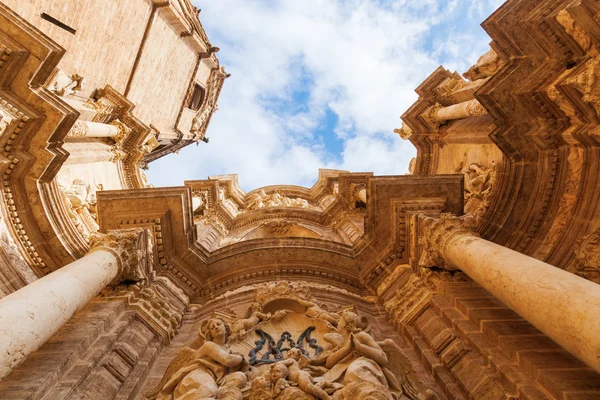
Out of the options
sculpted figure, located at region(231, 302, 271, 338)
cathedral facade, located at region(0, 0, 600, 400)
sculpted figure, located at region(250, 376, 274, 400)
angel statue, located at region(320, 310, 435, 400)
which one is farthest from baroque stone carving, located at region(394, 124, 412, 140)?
sculpted figure, located at region(250, 376, 274, 400)

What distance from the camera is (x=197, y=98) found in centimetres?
3294

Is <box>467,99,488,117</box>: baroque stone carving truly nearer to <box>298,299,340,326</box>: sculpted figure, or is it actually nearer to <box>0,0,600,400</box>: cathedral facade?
<box>0,0,600,400</box>: cathedral facade

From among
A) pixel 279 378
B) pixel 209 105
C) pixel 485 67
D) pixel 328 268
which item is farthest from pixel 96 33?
pixel 209 105

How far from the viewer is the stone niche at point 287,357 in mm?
6000

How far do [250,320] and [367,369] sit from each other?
2.90 m

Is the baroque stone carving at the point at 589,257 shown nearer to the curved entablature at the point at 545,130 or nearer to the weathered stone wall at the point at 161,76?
the curved entablature at the point at 545,130

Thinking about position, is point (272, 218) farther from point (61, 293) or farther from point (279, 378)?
point (279, 378)

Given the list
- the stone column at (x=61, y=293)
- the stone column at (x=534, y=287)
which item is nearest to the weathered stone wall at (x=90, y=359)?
the stone column at (x=61, y=293)

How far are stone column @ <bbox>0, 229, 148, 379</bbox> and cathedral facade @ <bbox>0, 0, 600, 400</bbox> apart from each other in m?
0.04

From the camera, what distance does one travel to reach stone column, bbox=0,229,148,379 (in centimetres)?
560

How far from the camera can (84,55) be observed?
54.0ft

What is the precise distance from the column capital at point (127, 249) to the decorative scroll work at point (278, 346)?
3013 mm

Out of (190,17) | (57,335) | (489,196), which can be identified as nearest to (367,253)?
(489,196)

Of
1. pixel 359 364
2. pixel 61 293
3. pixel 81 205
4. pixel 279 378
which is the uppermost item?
pixel 81 205
